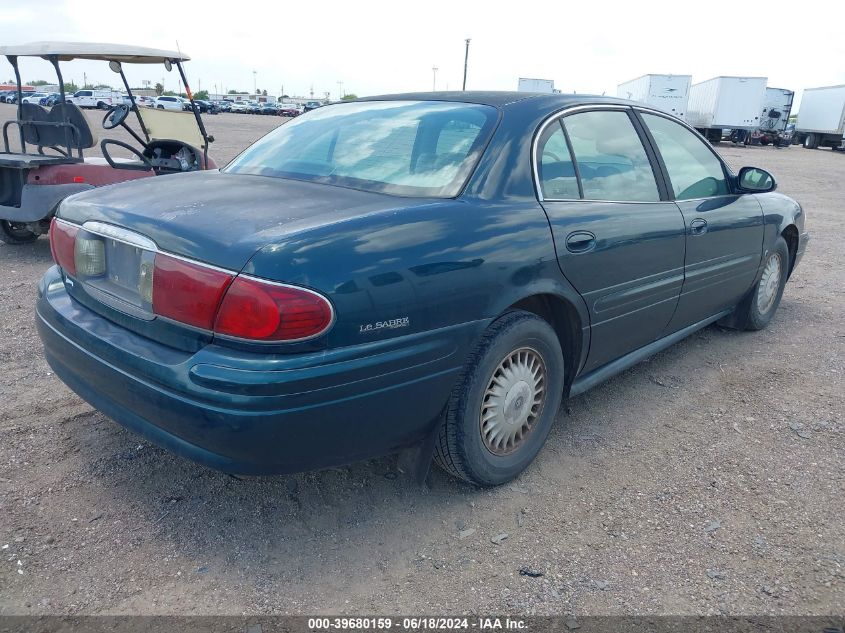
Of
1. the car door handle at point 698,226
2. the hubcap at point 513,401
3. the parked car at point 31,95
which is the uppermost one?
the parked car at point 31,95

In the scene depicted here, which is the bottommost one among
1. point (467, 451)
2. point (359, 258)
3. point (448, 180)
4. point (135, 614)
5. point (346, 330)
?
point (135, 614)

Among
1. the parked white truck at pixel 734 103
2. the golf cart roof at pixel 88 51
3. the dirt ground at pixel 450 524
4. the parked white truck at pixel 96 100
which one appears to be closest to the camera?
the dirt ground at pixel 450 524

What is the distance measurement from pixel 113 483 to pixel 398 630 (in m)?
1.44

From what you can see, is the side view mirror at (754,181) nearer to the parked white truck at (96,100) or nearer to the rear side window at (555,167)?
the rear side window at (555,167)

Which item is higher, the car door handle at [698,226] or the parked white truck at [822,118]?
the parked white truck at [822,118]

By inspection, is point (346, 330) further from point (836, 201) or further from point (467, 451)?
point (836, 201)

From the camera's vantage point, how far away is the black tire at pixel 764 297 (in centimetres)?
477

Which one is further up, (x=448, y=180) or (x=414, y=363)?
(x=448, y=180)

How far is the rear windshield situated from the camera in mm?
2725

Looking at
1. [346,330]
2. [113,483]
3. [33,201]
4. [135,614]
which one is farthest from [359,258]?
[33,201]

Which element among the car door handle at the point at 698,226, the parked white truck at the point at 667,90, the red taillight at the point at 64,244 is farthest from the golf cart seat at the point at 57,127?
the parked white truck at the point at 667,90

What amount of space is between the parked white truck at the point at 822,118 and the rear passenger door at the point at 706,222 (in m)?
37.7

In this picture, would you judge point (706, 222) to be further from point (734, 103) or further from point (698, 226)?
point (734, 103)

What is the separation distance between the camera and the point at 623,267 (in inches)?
125
